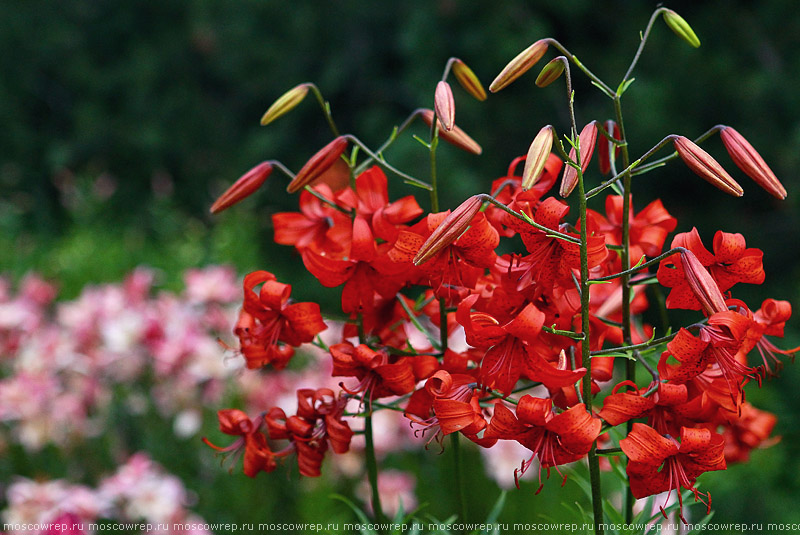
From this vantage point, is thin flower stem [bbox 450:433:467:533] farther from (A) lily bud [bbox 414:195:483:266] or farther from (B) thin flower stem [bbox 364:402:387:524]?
(A) lily bud [bbox 414:195:483:266]

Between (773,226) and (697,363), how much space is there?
3.51 metres

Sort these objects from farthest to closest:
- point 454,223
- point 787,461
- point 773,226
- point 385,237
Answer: point 773,226 < point 787,461 < point 385,237 < point 454,223

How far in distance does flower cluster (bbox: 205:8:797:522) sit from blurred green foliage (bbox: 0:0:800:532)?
1.27m

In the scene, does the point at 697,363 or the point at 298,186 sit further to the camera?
the point at 298,186

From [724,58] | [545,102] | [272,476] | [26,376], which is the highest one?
[724,58]

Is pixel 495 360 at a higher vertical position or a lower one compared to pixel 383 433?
higher

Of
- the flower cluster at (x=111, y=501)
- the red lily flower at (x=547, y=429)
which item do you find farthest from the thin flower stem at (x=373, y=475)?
the flower cluster at (x=111, y=501)

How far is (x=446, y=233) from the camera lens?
0.73 metres

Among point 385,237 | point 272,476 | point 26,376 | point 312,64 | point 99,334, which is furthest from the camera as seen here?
point 312,64

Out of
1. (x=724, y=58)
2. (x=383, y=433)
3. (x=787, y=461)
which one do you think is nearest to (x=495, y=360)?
(x=383, y=433)

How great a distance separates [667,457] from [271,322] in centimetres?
49

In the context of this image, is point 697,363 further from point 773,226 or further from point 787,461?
point 773,226

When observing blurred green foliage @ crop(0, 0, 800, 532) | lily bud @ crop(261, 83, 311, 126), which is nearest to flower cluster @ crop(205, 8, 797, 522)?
lily bud @ crop(261, 83, 311, 126)

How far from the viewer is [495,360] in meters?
0.80
